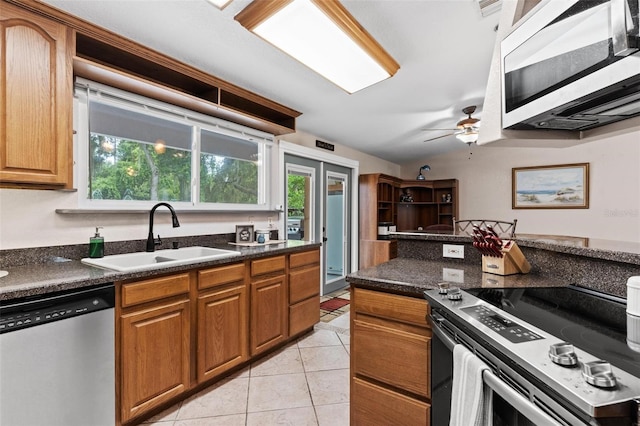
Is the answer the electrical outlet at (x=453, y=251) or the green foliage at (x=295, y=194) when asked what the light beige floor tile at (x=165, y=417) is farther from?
the green foliage at (x=295, y=194)

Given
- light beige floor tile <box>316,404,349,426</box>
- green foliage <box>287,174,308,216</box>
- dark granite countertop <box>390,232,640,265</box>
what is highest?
green foliage <box>287,174,308,216</box>

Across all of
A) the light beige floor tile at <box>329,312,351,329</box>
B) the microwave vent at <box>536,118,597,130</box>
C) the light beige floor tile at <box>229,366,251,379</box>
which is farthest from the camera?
the light beige floor tile at <box>329,312,351,329</box>

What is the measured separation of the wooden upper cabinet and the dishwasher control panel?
26.5 inches

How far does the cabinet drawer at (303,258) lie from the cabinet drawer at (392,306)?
4.48 ft

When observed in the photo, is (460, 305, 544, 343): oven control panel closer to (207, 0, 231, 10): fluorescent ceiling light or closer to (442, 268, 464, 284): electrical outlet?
(442, 268, 464, 284): electrical outlet

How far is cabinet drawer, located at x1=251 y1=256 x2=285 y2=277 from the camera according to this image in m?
2.45

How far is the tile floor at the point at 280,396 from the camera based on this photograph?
187cm

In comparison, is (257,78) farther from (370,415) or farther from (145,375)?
(370,415)

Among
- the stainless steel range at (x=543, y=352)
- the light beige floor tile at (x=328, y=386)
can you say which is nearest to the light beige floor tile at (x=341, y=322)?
the light beige floor tile at (x=328, y=386)

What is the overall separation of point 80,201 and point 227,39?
1.44 m

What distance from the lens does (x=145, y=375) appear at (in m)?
1.76

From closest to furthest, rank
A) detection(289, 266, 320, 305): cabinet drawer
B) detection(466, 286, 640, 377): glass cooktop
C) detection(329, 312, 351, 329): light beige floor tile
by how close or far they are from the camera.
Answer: detection(466, 286, 640, 377): glass cooktop, detection(289, 266, 320, 305): cabinet drawer, detection(329, 312, 351, 329): light beige floor tile

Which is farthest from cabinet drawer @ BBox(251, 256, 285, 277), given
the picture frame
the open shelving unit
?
the open shelving unit

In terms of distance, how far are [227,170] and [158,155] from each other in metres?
0.69
